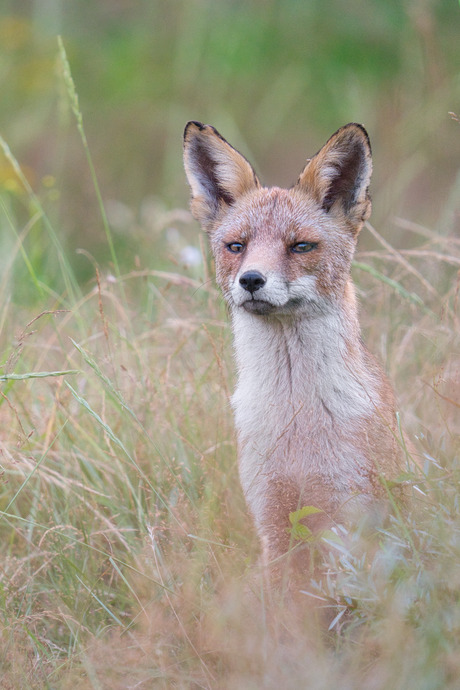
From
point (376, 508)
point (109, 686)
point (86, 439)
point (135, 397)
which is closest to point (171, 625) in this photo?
point (109, 686)

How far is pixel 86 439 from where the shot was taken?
4906 millimetres

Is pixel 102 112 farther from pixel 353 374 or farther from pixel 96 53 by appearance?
pixel 353 374

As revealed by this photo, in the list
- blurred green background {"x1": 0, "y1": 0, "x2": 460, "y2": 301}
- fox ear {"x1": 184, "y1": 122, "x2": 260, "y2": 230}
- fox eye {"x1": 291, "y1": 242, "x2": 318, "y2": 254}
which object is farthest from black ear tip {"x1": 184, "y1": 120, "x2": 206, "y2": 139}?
blurred green background {"x1": 0, "y1": 0, "x2": 460, "y2": 301}

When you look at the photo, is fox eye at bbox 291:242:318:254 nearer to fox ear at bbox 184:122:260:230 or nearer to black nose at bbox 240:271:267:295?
black nose at bbox 240:271:267:295

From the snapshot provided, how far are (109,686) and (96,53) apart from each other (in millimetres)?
12348

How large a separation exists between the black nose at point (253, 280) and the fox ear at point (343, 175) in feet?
2.60

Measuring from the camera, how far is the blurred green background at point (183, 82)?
11.7 metres

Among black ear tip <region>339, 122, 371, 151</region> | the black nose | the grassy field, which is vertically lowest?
the grassy field

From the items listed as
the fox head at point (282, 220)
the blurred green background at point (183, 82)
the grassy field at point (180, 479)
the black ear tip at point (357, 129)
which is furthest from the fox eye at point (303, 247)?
the blurred green background at point (183, 82)

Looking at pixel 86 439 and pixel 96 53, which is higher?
pixel 96 53

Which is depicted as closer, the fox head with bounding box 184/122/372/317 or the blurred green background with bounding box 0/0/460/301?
the fox head with bounding box 184/122/372/317

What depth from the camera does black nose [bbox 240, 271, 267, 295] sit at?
12.5 ft

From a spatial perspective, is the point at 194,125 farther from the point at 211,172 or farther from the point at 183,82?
the point at 183,82

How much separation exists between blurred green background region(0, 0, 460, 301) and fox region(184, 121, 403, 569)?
671 cm
